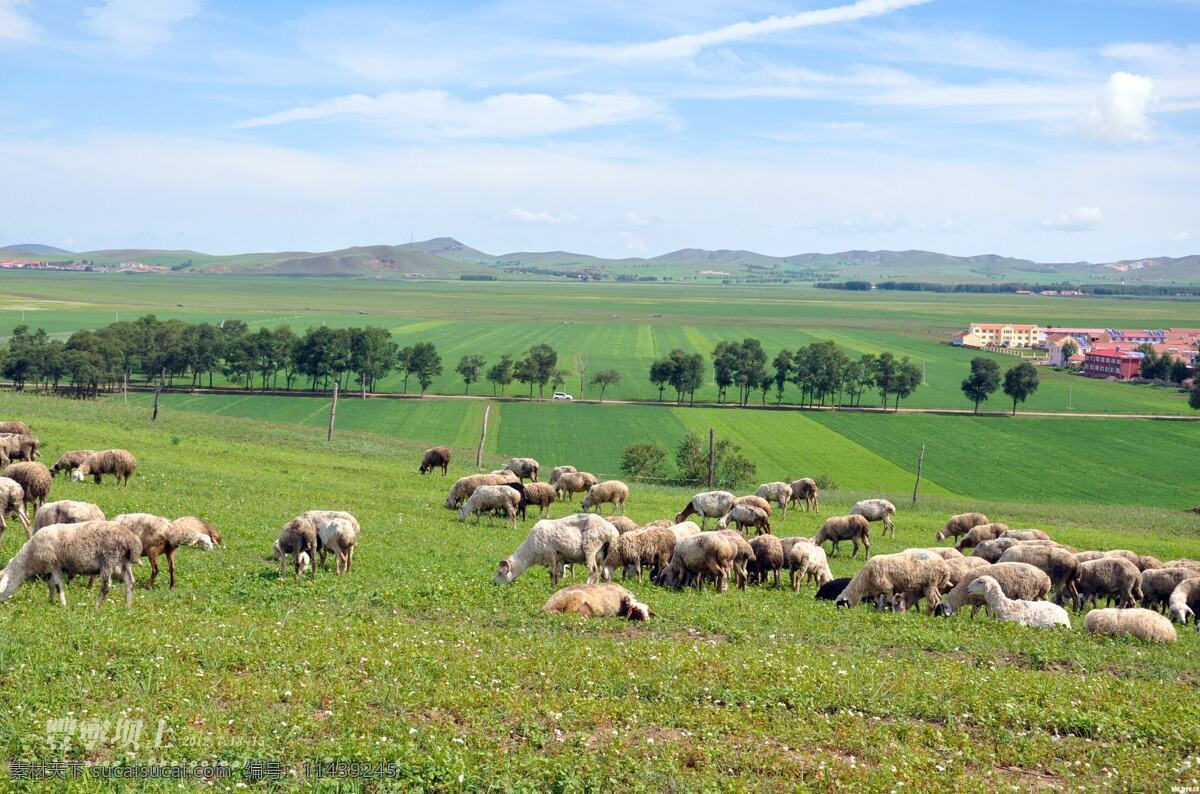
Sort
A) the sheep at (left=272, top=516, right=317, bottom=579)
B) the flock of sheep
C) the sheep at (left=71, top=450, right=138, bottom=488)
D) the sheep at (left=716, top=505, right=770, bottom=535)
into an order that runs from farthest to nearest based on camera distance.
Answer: the sheep at (left=71, top=450, right=138, bottom=488) → the sheep at (left=716, top=505, right=770, bottom=535) → the sheep at (left=272, top=516, right=317, bottom=579) → the flock of sheep

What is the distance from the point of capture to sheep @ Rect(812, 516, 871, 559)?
89.9ft

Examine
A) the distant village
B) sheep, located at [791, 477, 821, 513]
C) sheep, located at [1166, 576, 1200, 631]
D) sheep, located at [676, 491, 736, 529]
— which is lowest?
sheep, located at [791, 477, 821, 513]

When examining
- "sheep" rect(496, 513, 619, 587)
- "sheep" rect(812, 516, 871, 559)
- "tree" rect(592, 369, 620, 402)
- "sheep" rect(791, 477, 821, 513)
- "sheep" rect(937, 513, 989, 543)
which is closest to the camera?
"sheep" rect(496, 513, 619, 587)

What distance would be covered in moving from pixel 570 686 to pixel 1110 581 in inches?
591

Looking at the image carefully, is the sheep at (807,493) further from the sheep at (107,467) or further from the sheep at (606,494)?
the sheep at (107,467)

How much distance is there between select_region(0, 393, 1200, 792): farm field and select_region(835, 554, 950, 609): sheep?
1.17 metres

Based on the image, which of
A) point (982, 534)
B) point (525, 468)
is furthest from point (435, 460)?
point (982, 534)

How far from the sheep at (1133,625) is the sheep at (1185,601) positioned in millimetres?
2249

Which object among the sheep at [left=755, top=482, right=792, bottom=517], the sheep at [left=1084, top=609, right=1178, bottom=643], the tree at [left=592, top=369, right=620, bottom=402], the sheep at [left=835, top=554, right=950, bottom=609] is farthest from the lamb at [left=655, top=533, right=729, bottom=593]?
the tree at [left=592, top=369, right=620, bottom=402]

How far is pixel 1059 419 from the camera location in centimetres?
9950

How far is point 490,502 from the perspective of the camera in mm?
29047

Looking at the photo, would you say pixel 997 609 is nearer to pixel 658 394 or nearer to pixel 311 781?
pixel 311 781

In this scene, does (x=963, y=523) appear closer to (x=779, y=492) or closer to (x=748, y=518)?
(x=779, y=492)

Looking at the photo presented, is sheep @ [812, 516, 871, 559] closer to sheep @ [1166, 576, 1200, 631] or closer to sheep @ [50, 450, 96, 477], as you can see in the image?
sheep @ [1166, 576, 1200, 631]
